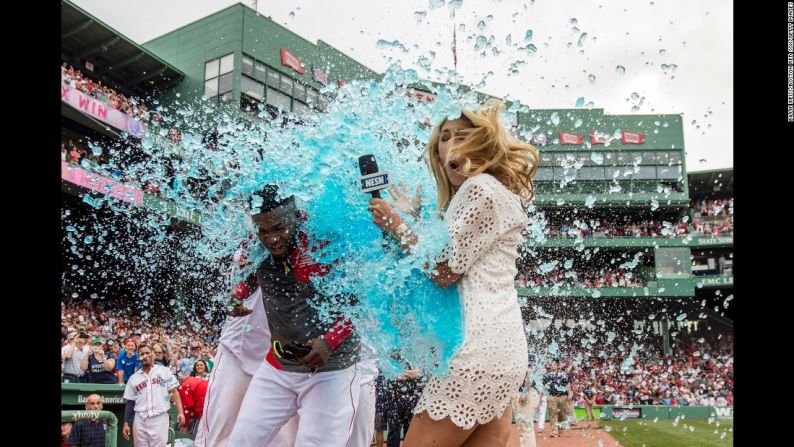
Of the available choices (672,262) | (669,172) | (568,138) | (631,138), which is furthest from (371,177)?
(669,172)

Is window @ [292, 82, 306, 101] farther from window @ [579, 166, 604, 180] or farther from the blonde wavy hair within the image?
the blonde wavy hair

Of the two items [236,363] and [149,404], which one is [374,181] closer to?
[236,363]

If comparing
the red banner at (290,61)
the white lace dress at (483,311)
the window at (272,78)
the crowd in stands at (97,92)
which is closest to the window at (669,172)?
the red banner at (290,61)

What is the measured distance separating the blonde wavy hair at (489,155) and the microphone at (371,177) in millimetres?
208

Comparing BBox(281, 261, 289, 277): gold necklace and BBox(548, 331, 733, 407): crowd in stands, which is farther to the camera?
BBox(548, 331, 733, 407): crowd in stands

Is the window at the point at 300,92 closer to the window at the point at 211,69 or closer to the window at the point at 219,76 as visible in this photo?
the window at the point at 219,76

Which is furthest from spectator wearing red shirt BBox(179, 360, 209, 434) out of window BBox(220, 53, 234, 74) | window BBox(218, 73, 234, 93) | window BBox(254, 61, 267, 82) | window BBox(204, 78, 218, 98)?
window BBox(254, 61, 267, 82)

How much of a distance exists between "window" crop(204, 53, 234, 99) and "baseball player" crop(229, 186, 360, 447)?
74.2 feet

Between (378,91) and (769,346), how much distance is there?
187cm

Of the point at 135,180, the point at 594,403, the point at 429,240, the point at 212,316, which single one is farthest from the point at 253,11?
the point at 429,240

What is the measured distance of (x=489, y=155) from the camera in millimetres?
2607

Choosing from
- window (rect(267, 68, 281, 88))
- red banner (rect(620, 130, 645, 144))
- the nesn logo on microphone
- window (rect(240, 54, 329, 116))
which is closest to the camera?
the nesn logo on microphone

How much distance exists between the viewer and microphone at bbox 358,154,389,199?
2746 millimetres

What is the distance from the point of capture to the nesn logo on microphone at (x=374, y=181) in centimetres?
274
